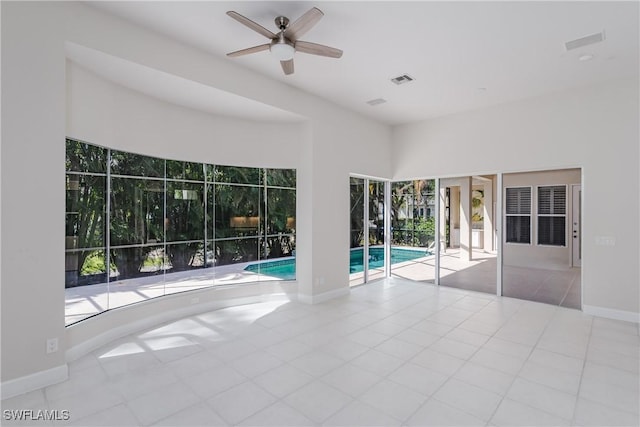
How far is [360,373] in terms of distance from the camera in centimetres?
301

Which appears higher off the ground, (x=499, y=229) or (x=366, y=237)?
(x=499, y=229)

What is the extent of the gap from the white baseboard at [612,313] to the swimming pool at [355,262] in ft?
8.87

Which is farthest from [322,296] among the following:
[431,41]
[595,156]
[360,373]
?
[595,156]

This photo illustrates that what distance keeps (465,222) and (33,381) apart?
7737 mm

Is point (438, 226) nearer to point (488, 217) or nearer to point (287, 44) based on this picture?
point (488, 217)

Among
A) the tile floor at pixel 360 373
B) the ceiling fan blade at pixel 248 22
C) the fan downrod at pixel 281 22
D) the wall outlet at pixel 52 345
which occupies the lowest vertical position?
the tile floor at pixel 360 373

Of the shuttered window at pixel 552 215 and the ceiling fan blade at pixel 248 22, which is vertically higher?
the ceiling fan blade at pixel 248 22

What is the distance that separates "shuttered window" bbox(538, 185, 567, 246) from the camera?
24.7 feet

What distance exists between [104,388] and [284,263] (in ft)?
10.8

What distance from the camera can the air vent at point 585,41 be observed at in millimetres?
3404

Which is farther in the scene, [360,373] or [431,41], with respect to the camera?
[431,41]

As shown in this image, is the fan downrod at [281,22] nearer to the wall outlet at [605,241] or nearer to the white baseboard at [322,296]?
the white baseboard at [322,296]

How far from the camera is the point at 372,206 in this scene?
685cm

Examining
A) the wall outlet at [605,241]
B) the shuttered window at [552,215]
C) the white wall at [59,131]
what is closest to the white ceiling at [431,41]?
the white wall at [59,131]
